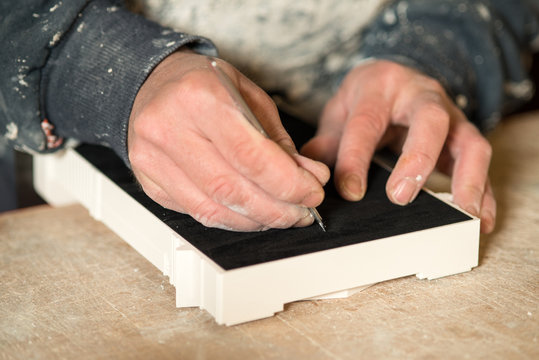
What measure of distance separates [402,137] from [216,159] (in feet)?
1.46

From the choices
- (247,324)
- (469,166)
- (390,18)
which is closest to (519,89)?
(390,18)

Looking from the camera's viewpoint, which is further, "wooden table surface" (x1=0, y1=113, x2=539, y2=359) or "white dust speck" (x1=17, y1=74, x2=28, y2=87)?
"white dust speck" (x1=17, y1=74, x2=28, y2=87)

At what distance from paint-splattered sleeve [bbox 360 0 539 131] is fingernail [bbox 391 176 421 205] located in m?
0.33

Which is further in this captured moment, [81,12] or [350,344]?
[81,12]

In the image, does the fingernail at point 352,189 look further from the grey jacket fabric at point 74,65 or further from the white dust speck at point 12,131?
the white dust speck at point 12,131

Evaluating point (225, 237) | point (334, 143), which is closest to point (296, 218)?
point (225, 237)

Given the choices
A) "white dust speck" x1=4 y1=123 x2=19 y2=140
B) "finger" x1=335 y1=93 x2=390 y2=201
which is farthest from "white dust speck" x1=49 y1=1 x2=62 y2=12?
"finger" x1=335 y1=93 x2=390 y2=201

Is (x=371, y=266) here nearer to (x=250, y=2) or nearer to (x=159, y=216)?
(x=159, y=216)

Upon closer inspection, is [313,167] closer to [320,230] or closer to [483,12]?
A: [320,230]

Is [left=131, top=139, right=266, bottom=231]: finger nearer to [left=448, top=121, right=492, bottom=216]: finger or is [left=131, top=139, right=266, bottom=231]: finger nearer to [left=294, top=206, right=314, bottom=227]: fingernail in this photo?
[left=294, top=206, right=314, bottom=227]: fingernail

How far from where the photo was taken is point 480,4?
105 cm

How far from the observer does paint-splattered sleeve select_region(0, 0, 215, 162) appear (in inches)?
25.7

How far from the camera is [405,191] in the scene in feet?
2.15

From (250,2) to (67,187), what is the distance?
381 mm
